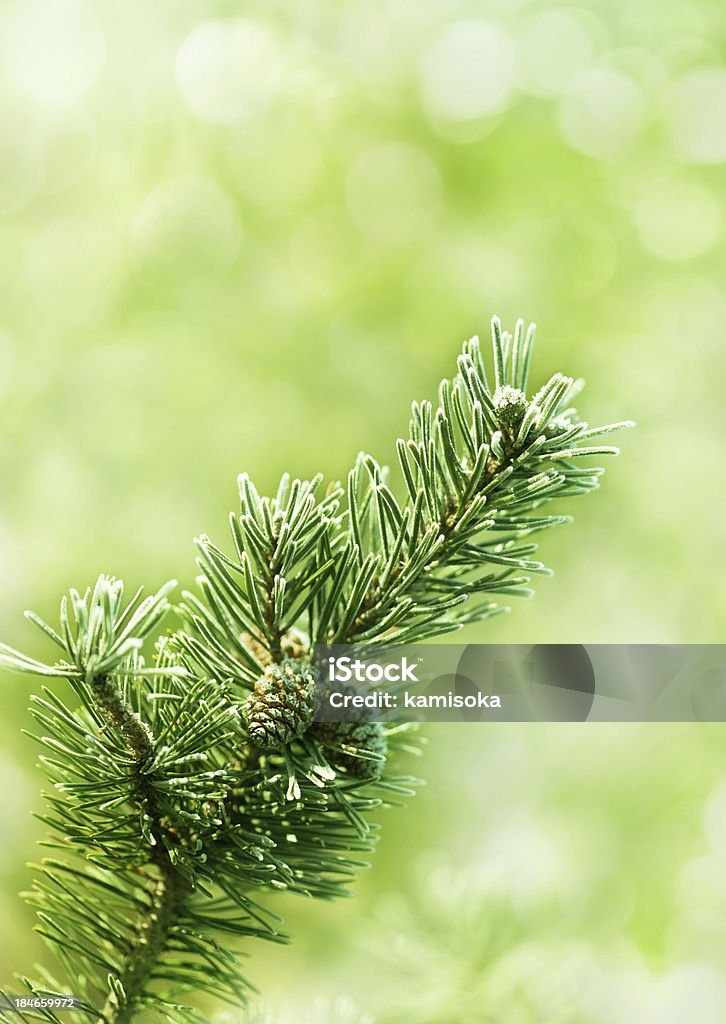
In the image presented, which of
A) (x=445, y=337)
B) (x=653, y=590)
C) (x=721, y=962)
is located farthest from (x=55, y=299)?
(x=721, y=962)

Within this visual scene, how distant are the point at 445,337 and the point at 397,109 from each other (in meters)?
0.24

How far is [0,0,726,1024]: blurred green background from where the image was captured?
702 millimetres

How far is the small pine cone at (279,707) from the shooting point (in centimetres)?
16

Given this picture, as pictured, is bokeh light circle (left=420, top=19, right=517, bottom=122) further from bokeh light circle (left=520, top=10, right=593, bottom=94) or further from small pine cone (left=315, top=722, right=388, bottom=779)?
small pine cone (left=315, top=722, right=388, bottom=779)

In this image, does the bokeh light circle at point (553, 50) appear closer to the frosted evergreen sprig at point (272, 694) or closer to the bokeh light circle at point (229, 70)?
the bokeh light circle at point (229, 70)

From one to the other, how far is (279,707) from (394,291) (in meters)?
0.68

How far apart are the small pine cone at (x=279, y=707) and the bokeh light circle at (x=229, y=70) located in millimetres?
760

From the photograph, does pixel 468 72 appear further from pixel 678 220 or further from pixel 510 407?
pixel 510 407

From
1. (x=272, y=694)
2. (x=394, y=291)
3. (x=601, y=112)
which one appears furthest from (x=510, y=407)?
(x=601, y=112)

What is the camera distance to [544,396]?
0.55 ft

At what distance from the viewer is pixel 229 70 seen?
31.3 inches

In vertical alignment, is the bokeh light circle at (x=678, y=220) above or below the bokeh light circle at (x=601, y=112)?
below

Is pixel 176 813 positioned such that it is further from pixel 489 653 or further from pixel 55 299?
pixel 55 299

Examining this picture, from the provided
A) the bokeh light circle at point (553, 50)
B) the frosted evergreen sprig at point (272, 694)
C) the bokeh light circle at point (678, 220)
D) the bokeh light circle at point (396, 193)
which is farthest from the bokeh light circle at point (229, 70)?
the frosted evergreen sprig at point (272, 694)
